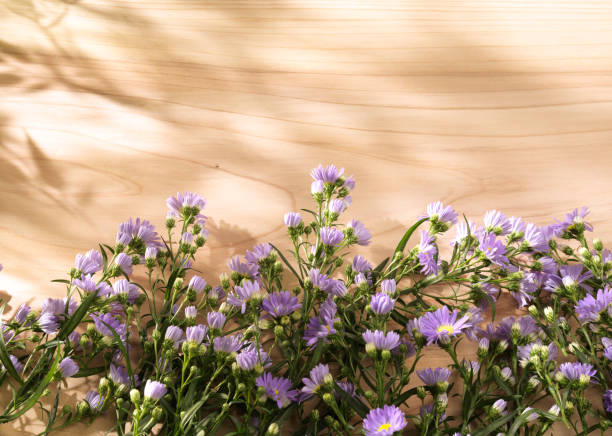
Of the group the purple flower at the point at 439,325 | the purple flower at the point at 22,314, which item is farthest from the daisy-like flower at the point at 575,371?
the purple flower at the point at 22,314

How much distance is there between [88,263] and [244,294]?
0.18 m

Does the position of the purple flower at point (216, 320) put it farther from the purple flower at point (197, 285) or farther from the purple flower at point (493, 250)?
the purple flower at point (493, 250)

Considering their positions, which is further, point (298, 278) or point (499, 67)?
point (499, 67)

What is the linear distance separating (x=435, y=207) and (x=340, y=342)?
19cm

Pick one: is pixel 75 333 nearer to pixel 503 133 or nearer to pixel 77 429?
pixel 77 429

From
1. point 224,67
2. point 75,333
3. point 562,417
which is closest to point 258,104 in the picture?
point 224,67

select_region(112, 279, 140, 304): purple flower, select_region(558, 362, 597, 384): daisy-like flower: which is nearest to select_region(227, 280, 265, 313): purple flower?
select_region(112, 279, 140, 304): purple flower

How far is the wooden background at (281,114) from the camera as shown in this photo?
67 centimetres

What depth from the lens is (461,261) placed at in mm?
602

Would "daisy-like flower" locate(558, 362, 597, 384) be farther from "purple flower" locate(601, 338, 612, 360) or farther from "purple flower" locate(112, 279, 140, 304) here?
"purple flower" locate(112, 279, 140, 304)

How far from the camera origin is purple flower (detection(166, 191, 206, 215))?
602mm

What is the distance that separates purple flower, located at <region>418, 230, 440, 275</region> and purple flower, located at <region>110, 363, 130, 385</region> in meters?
0.33

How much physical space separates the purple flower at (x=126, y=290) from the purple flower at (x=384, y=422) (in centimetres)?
27

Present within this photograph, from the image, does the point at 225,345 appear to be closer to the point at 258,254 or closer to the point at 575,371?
the point at 258,254
